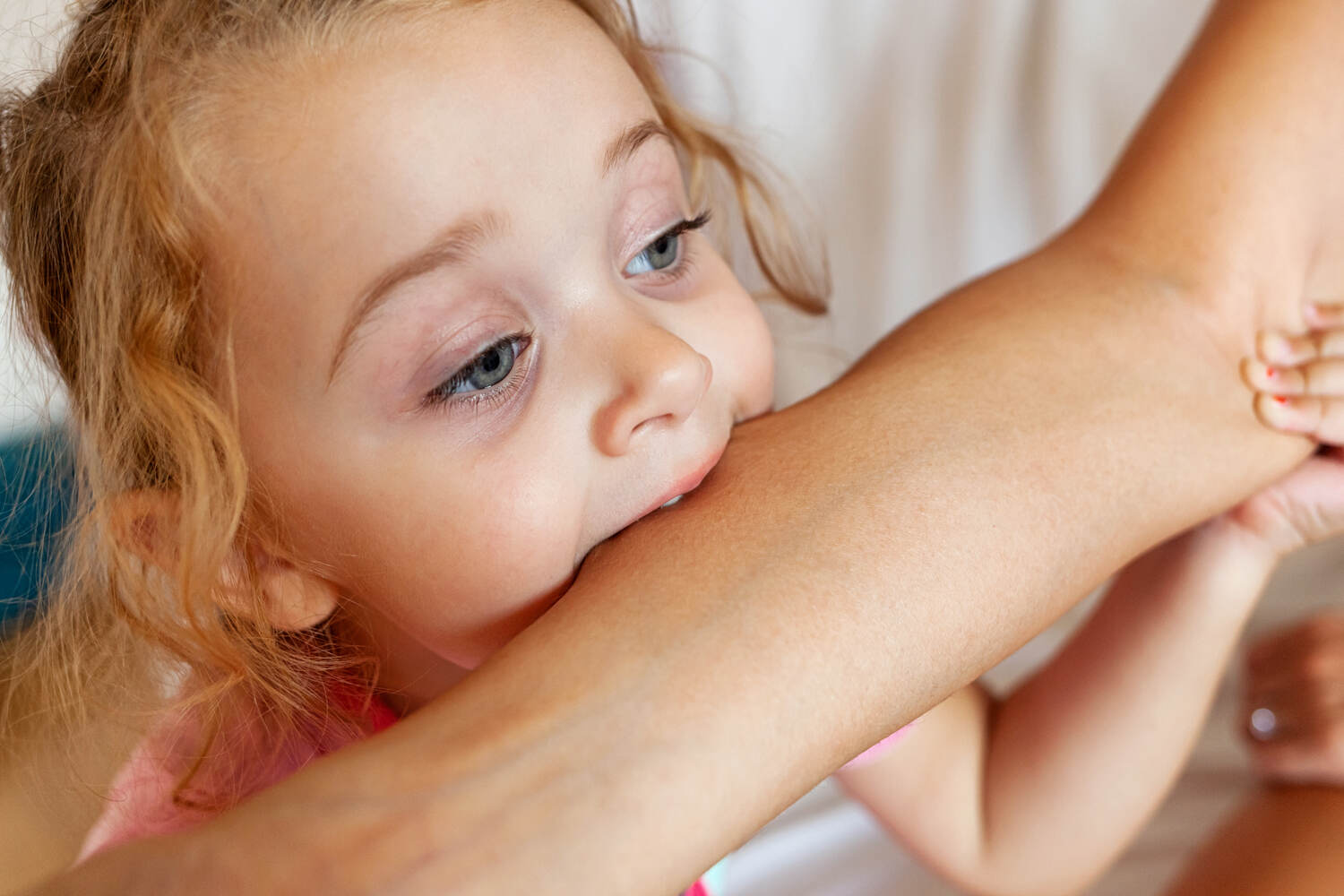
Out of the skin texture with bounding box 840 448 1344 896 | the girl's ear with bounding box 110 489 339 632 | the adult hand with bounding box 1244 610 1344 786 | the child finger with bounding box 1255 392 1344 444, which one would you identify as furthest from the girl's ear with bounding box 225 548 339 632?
the adult hand with bounding box 1244 610 1344 786

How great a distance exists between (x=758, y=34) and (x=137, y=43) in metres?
0.87

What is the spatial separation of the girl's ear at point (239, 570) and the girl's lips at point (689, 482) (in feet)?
0.84

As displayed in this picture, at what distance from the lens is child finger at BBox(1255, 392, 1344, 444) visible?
0.76 meters

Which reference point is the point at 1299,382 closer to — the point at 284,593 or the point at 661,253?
the point at 661,253

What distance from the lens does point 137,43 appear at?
72 centimetres

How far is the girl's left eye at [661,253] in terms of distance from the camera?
2.50ft

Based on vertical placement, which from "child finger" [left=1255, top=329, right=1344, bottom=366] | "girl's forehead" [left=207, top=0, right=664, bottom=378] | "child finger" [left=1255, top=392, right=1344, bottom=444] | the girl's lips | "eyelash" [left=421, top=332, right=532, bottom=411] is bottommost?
"child finger" [left=1255, top=392, right=1344, bottom=444]

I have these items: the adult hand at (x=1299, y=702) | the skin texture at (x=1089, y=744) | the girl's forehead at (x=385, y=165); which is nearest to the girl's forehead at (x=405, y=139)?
the girl's forehead at (x=385, y=165)

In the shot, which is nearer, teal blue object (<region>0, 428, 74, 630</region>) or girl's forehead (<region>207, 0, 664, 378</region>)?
girl's forehead (<region>207, 0, 664, 378</region>)

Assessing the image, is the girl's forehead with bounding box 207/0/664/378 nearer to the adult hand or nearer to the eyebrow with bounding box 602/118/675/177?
the eyebrow with bounding box 602/118/675/177

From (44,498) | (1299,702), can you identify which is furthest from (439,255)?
(1299,702)

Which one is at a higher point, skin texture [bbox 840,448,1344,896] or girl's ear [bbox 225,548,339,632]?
girl's ear [bbox 225,548,339,632]

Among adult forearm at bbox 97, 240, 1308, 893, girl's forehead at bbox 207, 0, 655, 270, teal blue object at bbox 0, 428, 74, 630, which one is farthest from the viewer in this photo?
teal blue object at bbox 0, 428, 74, 630

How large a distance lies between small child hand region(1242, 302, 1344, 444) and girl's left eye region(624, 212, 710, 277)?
0.39 metres
